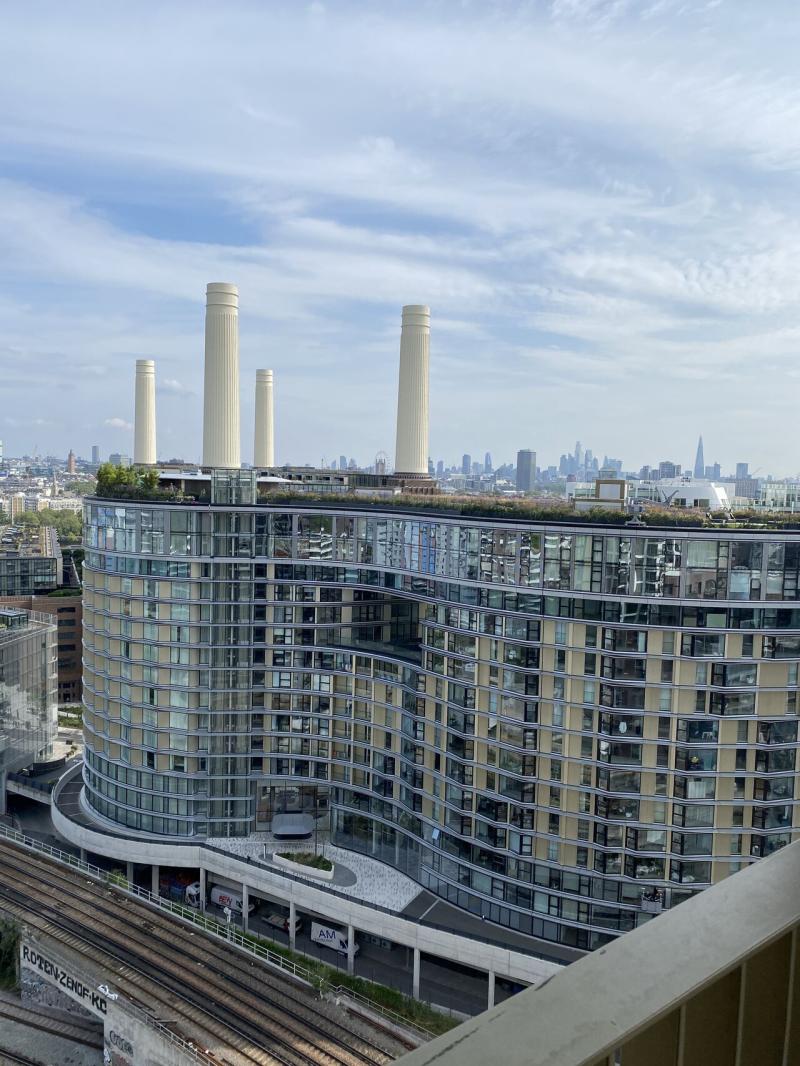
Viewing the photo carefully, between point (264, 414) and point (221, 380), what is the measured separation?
2251cm

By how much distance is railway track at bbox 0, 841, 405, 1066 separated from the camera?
3022cm

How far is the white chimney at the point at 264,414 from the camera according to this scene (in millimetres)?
84125

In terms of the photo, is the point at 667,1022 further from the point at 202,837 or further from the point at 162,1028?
the point at 202,837

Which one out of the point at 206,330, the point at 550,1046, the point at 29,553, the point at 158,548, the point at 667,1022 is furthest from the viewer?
the point at 29,553

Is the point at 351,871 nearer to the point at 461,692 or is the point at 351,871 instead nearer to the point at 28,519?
the point at 461,692

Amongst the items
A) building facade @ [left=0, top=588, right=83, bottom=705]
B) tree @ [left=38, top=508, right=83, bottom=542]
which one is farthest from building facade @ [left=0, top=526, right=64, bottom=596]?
tree @ [left=38, top=508, right=83, bottom=542]

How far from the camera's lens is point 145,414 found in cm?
8756

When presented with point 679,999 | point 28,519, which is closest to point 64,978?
point 679,999

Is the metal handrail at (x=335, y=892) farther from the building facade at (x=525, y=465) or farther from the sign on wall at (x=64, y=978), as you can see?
the building facade at (x=525, y=465)

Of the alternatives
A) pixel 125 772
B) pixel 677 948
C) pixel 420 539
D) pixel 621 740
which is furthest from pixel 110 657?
pixel 677 948

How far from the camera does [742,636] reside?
31.9m

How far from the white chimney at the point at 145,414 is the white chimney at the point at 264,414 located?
11066 mm

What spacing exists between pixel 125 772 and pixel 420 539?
19245 mm

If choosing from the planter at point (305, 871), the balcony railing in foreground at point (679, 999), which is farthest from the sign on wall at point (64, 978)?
the balcony railing in foreground at point (679, 999)
